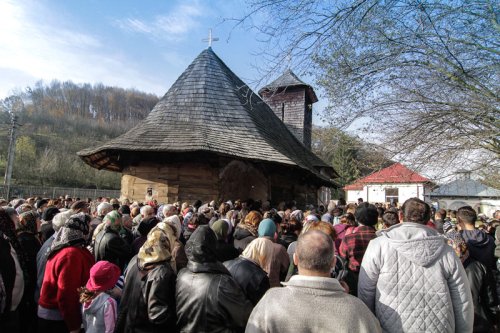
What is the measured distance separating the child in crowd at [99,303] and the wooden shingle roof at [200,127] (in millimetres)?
8002

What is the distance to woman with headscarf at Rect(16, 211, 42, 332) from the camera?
413 centimetres

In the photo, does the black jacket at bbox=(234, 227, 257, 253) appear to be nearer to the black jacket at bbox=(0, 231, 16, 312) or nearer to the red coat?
the red coat

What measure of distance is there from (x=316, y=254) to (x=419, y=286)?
1.05 metres

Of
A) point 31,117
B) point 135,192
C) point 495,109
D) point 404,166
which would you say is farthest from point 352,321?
point 31,117

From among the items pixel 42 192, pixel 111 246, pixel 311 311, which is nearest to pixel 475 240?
pixel 311 311

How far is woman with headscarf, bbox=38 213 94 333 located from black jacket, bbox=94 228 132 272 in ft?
2.50

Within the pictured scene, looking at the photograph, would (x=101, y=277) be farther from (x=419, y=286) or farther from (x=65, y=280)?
(x=419, y=286)

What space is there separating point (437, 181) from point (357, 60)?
11.8 ft

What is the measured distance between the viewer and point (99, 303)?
3.21 metres

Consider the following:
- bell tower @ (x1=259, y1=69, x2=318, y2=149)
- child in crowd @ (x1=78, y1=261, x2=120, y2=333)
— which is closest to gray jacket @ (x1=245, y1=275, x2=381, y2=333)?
child in crowd @ (x1=78, y1=261, x2=120, y2=333)

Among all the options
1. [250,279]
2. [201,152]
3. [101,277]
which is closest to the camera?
[250,279]

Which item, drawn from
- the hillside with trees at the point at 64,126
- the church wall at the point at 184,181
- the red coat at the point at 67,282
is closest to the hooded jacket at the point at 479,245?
the red coat at the point at 67,282

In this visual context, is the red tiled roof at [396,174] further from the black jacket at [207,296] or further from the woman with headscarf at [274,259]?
the black jacket at [207,296]

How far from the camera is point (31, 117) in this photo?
63812mm
